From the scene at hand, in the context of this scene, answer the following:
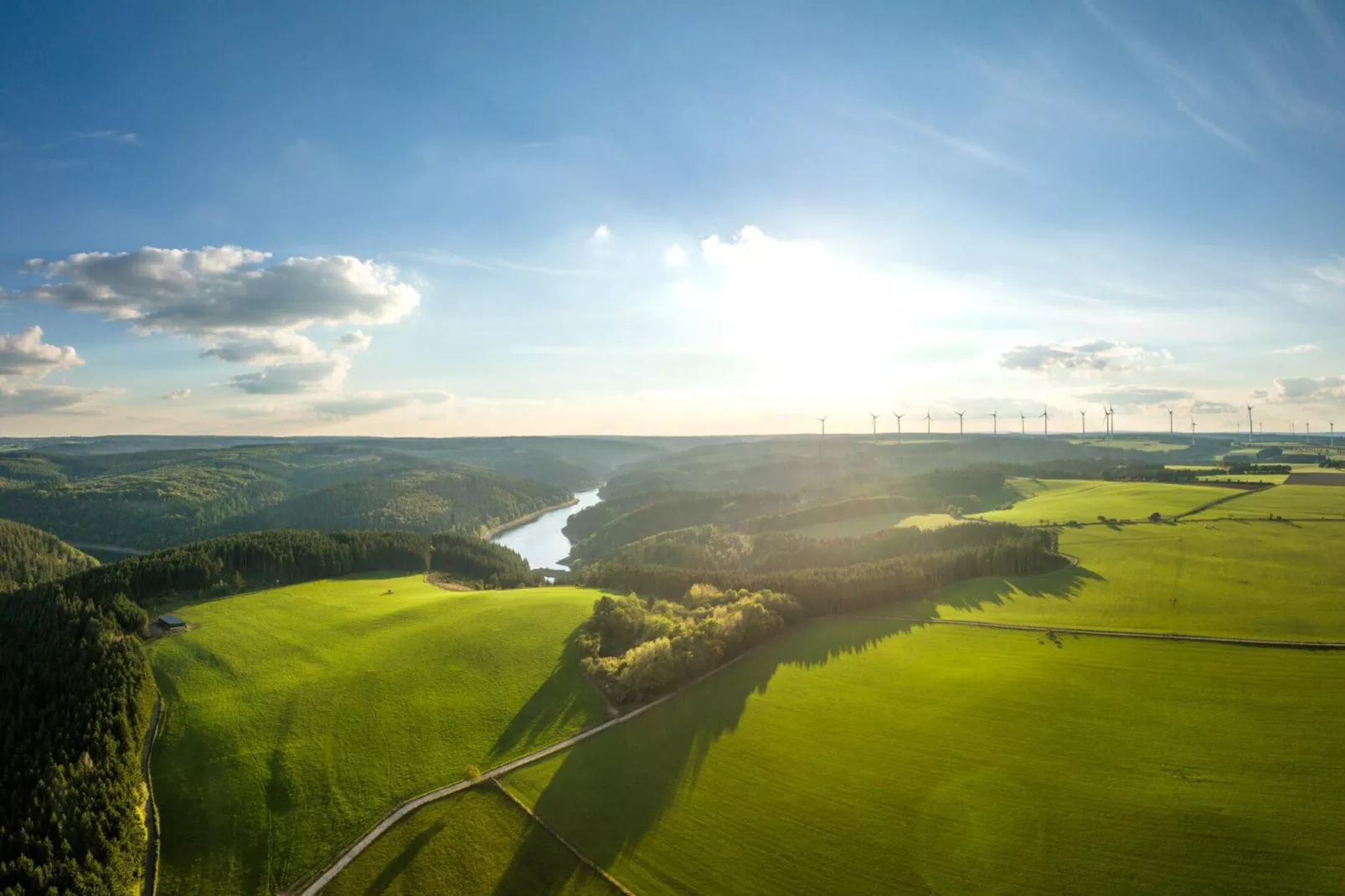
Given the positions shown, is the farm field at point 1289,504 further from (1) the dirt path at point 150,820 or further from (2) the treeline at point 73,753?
(2) the treeline at point 73,753

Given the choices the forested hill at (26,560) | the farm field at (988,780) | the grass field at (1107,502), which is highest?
the grass field at (1107,502)

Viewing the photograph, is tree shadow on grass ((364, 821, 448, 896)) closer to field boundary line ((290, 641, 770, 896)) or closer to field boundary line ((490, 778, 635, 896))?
field boundary line ((290, 641, 770, 896))

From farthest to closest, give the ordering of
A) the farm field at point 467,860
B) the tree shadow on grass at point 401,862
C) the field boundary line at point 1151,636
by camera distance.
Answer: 1. the field boundary line at point 1151,636
2. the tree shadow on grass at point 401,862
3. the farm field at point 467,860

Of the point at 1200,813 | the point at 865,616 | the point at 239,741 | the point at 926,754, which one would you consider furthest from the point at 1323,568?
the point at 239,741

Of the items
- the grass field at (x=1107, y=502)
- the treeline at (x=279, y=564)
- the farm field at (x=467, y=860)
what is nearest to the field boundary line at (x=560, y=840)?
the farm field at (x=467, y=860)

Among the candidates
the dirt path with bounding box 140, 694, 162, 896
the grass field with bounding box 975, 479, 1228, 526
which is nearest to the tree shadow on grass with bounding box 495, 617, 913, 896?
the dirt path with bounding box 140, 694, 162, 896

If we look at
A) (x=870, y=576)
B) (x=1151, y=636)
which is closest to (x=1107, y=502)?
(x=870, y=576)

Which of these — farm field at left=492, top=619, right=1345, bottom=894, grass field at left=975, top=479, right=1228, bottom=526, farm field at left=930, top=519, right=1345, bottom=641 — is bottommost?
farm field at left=492, top=619, right=1345, bottom=894
